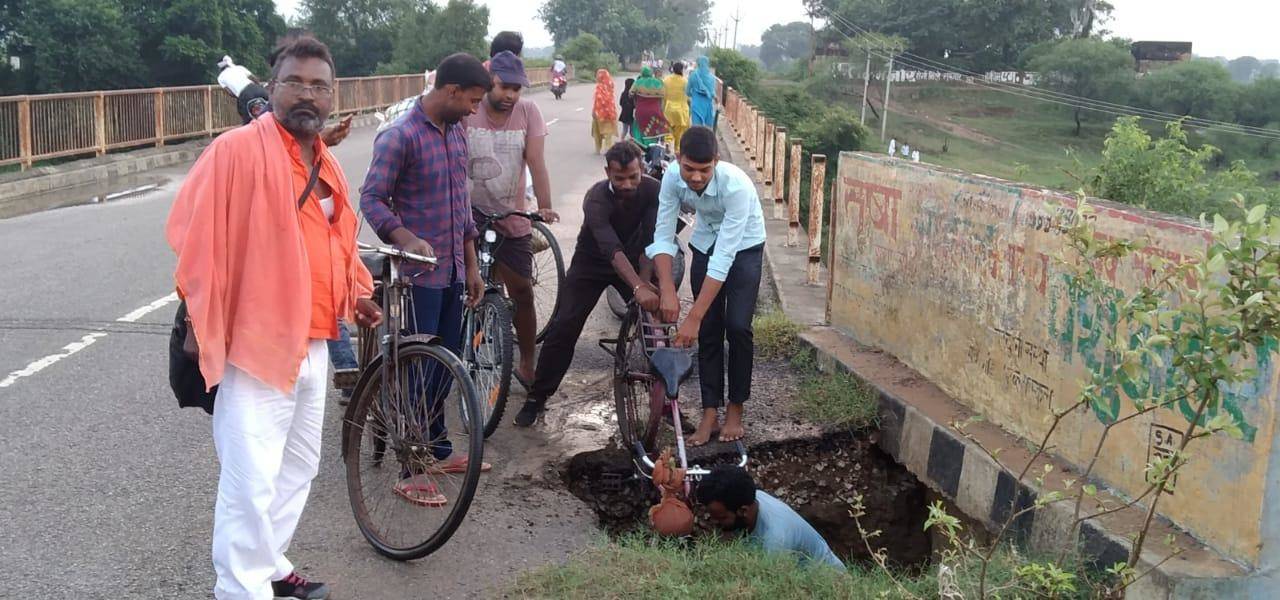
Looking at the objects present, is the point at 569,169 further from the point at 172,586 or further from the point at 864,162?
the point at 172,586

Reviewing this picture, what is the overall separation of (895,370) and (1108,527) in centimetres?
227

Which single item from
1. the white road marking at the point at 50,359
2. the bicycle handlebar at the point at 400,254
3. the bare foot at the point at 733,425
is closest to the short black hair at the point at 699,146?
the bare foot at the point at 733,425

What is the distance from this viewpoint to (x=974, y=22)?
88.1 metres

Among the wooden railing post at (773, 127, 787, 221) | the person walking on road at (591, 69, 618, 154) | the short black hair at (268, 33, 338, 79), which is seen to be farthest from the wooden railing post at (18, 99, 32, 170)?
the short black hair at (268, 33, 338, 79)

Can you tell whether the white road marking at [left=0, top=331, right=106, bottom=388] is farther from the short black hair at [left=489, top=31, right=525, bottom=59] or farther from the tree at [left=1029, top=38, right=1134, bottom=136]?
the tree at [left=1029, top=38, right=1134, bottom=136]

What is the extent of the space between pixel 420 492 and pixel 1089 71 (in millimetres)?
80120

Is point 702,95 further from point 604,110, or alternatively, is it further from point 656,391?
point 656,391

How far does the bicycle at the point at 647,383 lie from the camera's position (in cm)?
524

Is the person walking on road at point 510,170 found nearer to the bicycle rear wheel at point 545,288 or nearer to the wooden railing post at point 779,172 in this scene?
the bicycle rear wheel at point 545,288

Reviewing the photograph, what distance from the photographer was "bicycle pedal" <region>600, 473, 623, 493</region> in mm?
5609

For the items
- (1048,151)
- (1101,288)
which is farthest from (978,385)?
(1048,151)

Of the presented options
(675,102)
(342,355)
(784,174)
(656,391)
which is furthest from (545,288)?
(675,102)

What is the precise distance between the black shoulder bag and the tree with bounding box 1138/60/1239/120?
2738 inches

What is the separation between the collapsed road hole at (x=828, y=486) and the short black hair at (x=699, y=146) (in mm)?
1459
